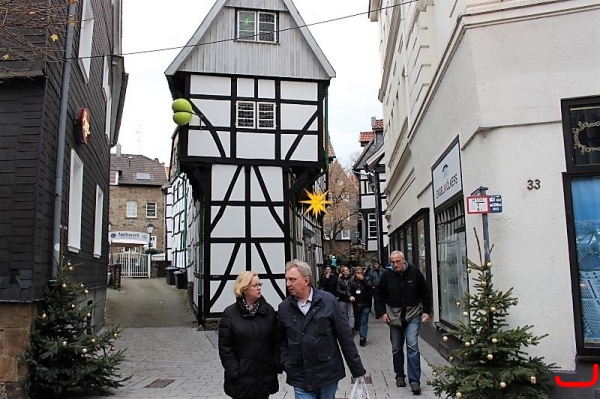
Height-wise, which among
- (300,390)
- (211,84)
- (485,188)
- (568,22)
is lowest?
(300,390)

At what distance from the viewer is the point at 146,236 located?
4434 cm

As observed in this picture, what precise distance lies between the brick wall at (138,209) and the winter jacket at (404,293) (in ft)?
139

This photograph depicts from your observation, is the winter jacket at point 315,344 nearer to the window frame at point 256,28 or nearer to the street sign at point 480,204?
the street sign at point 480,204

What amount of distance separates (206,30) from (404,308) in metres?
10.6

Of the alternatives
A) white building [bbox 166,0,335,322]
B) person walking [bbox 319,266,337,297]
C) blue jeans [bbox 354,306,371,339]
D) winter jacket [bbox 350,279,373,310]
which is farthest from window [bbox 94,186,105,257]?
blue jeans [bbox 354,306,371,339]

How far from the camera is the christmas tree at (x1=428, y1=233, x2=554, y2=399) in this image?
5.52m

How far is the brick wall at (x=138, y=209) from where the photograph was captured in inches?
1871

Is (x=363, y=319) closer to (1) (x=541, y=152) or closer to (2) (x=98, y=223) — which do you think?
(1) (x=541, y=152)

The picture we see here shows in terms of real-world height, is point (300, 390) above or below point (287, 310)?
below

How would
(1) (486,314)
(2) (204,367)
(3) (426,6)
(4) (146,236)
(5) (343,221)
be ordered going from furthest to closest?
(5) (343,221)
(4) (146,236)
(3) (426,6)
(2) (204,367)
(1) (486,314)

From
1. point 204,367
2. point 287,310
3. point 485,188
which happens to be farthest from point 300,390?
point 204,367

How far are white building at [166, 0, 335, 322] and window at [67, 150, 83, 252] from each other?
4207 millimetres

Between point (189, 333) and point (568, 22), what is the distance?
11.0 metres

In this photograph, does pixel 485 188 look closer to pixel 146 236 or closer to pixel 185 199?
pixel 185 199
